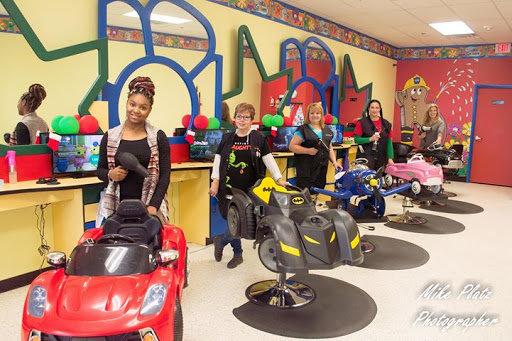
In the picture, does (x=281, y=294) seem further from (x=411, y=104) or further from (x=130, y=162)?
(x=411, y=104)

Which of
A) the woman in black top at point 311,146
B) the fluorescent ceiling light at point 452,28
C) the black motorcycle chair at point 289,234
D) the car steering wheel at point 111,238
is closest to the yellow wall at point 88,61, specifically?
the woman in black top at point 311,146

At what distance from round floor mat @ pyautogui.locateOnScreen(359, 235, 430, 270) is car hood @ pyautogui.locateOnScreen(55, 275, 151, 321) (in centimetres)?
266

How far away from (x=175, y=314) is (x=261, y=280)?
1.61 meters

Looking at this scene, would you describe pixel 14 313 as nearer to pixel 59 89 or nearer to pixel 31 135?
pixel 31 135

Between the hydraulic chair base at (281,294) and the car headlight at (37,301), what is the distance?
1686mm

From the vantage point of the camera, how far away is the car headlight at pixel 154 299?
1.89 m

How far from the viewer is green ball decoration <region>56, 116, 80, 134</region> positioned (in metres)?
3.58

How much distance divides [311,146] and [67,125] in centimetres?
236

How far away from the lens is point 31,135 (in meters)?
3.71

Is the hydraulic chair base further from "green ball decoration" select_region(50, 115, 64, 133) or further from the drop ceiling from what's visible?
the drop ceiling

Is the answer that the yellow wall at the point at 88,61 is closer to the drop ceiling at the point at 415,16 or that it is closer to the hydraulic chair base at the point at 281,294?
the drop ceiling at the point at 415,16

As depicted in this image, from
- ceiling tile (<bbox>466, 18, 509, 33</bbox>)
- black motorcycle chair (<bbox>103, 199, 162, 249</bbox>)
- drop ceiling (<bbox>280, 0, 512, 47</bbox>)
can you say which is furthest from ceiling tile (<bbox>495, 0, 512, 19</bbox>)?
black motorcycle chair (<bbox>103, 199, 162, 249</bbox>)

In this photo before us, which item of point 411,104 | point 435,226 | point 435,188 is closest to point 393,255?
Result: point 435,226

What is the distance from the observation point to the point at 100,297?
1.89m
